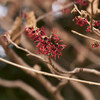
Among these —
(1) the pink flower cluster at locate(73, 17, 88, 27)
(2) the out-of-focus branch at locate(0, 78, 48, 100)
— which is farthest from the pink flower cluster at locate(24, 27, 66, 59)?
(2) the out-of-focus branch at locate(0, 78, 48, 100)

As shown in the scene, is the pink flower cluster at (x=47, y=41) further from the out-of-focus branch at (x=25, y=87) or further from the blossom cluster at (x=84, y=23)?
the out-of-focus branch at (x=25, y=87)

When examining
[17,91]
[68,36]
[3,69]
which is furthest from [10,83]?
[68,36]

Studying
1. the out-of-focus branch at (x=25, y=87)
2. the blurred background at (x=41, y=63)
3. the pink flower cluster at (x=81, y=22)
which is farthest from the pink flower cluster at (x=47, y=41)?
the out-of-focus branch at (x=25, y=87)

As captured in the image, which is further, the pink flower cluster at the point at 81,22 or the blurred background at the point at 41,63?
the blurred background at the point at 41,63

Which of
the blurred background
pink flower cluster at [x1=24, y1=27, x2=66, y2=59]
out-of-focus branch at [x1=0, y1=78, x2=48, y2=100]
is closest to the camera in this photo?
pink flower cluster at [x1=24, y1=27, x2=66, y2=59]

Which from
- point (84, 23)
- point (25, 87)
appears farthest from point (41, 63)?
point (84, 23)

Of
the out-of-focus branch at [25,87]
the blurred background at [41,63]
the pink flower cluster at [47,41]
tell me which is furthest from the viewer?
the out-of-focus branch at [25,87]

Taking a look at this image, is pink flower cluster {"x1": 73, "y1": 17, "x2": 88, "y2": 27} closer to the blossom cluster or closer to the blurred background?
the blossom cluster

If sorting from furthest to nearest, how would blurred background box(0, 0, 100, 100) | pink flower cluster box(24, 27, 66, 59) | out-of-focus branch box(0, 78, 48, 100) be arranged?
1. out-of-focus branch box(0, 78, 48, 100)
2. blurred background box(0, 0, 100, 100)
3. pink flower cluster box(24, 27, 66, 59)

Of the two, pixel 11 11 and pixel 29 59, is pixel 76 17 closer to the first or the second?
pixel 29 59

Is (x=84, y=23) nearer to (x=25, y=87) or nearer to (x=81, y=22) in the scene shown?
(x=81, y=22)

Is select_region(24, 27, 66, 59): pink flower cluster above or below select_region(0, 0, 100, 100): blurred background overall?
above
